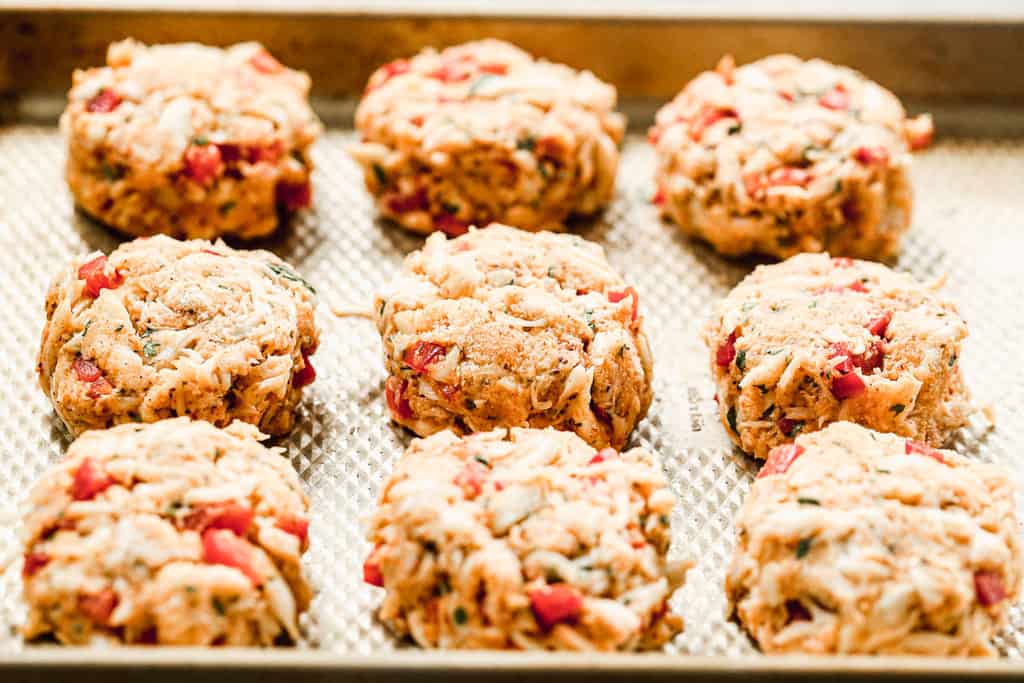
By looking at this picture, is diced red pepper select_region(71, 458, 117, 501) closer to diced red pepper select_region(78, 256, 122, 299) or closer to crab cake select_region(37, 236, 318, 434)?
crab cake select_region(37, 236, 318, 434)

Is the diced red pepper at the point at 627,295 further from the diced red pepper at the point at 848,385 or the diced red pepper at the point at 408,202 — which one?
the diced red pepper at the point at 408,202

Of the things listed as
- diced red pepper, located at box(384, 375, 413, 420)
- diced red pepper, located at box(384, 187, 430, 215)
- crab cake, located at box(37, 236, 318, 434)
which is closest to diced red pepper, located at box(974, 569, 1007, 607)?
diced red pepper, located at box(384, 375, 413, 420)

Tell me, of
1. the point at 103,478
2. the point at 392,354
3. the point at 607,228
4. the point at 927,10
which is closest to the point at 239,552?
the point at 103,478

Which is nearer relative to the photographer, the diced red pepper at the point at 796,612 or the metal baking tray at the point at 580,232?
the diced red pepper at the point at 796,612

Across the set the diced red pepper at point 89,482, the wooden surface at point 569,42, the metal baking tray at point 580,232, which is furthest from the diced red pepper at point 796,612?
the wooden surface at point 569,42

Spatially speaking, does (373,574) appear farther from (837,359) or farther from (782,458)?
(837,359)

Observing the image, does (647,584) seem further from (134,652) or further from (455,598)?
(134,652)

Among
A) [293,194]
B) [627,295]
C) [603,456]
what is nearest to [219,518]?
[603,456]
